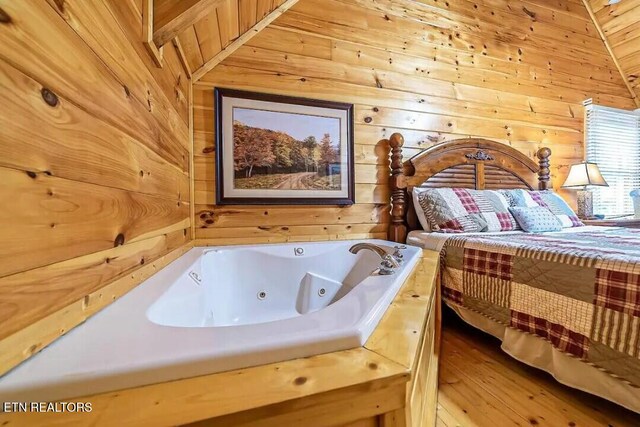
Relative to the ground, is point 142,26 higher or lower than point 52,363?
higher

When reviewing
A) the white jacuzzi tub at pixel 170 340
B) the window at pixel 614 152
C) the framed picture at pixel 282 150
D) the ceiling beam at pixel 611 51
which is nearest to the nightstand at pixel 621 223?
the window at pixel 614 152

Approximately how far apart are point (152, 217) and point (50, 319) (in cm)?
63

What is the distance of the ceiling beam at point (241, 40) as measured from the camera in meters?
1.89

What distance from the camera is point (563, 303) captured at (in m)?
1.19

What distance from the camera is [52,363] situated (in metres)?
0.49

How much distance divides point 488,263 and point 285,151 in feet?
4.75

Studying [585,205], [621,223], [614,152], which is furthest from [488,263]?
[614,152]

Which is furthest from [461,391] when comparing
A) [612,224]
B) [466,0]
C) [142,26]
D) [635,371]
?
[466,0]

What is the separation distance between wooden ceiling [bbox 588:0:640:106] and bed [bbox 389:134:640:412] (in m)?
2.58

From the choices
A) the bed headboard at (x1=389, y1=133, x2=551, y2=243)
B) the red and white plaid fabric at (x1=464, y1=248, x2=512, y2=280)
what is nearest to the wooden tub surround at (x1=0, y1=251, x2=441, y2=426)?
the red and white plaid fabric at (x1=464, y1=248, x2=512, y2=280)

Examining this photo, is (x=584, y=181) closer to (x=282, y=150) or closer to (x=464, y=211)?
(x=464, y=211)

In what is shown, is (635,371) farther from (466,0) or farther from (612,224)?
(466,0)

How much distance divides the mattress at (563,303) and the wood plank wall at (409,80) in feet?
2.92

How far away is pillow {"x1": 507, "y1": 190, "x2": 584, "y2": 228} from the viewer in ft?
7.45
